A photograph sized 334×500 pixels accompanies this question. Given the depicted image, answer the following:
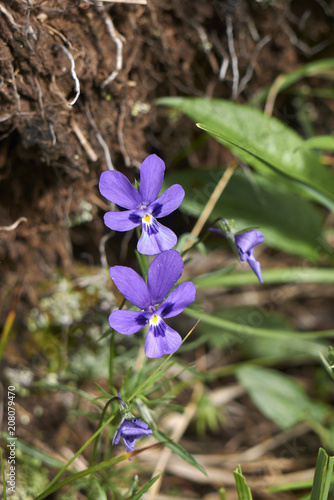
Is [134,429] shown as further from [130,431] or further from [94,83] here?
[94,83]

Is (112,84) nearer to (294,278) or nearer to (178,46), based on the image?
(178,46)

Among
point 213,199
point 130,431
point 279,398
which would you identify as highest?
point 130,431

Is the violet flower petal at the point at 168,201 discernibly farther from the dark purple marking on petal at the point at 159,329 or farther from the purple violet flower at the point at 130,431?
the purple violet flower at the point at 130,431

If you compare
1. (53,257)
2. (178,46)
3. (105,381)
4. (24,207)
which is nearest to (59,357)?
(105,381)

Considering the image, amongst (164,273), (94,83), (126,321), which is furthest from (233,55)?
(126,321)

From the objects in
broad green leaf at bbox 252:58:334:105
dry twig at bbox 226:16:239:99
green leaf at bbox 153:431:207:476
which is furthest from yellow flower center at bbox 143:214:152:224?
broad green leaf at bbox 252:58:334:105

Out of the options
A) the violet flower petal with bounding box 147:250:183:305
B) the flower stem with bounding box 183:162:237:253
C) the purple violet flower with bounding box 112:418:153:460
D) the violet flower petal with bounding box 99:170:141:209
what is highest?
the violet flower petal with bounding box 99:170:141:209

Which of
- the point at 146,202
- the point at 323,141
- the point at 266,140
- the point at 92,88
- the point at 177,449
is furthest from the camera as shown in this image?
the point at 266,140

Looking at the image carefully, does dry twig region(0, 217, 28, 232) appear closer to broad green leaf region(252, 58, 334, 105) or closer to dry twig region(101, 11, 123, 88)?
dry twig region(101, 11, 123, 88)
